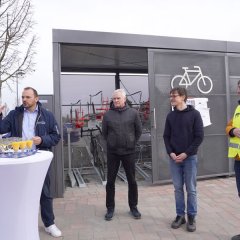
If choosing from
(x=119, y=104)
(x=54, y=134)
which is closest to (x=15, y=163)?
(x=54, y=134)

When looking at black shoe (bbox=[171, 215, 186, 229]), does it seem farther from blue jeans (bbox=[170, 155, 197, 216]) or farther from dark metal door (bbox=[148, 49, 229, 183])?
dark metal door (bbox=[148, 49, 229, 183])

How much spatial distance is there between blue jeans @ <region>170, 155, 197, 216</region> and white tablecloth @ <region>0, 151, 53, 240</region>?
1.64 metres

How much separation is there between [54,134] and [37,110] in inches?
13.4

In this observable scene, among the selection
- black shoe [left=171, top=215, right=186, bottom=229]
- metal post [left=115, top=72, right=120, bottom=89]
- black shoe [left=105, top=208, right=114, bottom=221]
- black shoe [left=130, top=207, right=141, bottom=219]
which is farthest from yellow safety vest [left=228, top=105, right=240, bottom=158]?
A: metal post [left=115, top=72, right=120, bottom=89]

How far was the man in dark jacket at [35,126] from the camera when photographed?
3578mm

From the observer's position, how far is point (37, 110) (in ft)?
12.1

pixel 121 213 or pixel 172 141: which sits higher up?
pixel 172 141

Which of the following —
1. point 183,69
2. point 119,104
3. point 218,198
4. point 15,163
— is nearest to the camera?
point 15,163

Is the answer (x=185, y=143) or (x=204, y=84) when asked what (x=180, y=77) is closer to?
(x=204, y=84)

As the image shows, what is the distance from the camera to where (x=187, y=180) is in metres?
3.71

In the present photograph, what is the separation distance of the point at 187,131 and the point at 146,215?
1.38m

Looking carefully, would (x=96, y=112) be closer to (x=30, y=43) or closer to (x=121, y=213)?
(x=30, y=43)

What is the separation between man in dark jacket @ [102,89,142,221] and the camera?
405 cm

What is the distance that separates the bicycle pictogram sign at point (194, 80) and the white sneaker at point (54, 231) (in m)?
3.35
